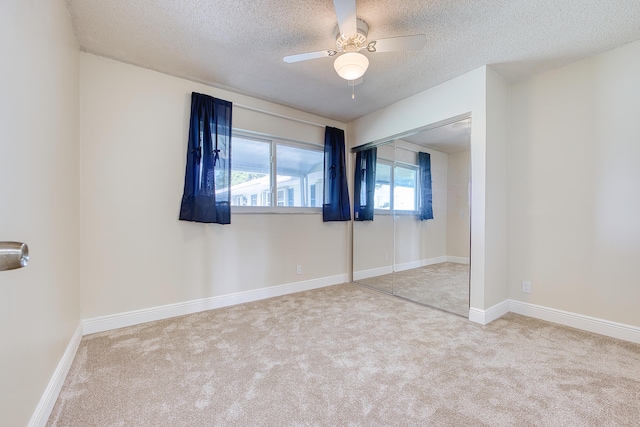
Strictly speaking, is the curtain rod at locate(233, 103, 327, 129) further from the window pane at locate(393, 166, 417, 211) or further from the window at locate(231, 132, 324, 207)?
the window pane at locate(393, 166, 417, 211)

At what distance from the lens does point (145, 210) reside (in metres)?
2.56

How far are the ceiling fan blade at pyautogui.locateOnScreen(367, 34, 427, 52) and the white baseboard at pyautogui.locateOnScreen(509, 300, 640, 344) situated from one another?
2.70 m

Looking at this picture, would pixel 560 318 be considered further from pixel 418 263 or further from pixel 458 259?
pixel 418 263

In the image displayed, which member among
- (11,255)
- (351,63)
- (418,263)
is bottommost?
(418,263)

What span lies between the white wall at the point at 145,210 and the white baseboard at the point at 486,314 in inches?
89.7

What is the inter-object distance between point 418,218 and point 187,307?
301 cm

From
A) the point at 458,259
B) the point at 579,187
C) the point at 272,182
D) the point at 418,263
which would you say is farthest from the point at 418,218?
the point at 272,182

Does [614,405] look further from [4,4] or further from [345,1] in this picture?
[4,4]

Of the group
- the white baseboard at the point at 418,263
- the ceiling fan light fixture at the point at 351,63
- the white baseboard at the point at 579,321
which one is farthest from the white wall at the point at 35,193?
the white baseboard at the point at 579,321

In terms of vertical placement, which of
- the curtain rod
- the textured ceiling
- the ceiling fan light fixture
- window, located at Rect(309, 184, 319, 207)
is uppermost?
the textured ceiling

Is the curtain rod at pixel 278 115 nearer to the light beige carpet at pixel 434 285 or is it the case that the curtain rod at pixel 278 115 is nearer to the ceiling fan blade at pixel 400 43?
the ceiling fan blade at pixel 400 43

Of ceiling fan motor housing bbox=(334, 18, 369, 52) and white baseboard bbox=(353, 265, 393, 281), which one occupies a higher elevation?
ceiling fan motor housing bbox=(334, 18, 369, 52)

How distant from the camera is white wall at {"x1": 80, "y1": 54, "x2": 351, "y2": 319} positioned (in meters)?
2.34

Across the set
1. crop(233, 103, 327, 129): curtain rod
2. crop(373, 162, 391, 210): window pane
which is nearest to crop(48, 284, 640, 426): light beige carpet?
crop(373, 162, 391, 210): window pane
